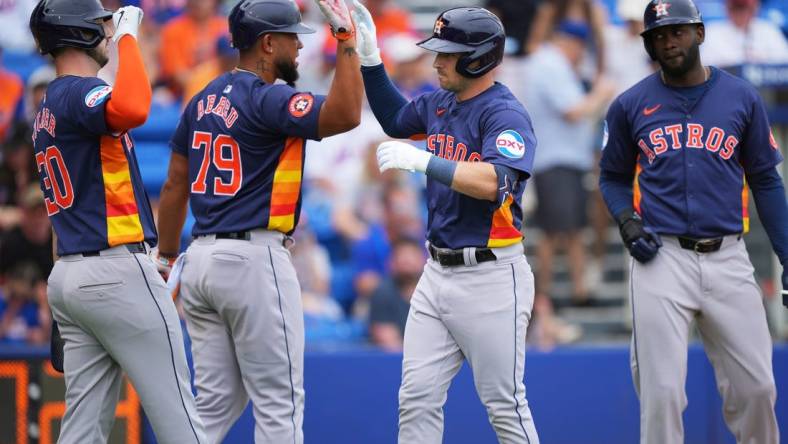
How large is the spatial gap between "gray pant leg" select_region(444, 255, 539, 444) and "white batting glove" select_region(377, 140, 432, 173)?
1.86 ft

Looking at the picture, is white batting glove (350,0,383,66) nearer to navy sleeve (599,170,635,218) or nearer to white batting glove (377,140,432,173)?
white batting glove (377,140,432,173)

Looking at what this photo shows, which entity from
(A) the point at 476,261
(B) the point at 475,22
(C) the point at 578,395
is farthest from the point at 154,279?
(C) the point at 578,395

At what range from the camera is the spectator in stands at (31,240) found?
824 cm

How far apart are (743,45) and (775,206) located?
4.57 m

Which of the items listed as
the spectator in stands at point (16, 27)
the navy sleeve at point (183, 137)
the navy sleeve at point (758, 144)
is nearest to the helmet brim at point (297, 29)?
the navy sleeve at point (183, 137)

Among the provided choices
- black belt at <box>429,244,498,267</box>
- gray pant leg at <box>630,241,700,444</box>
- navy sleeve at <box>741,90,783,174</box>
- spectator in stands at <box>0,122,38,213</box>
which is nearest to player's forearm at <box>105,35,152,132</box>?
black belt at <box>429,244,498,267</box>

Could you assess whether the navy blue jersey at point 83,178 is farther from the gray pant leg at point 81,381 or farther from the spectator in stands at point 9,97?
the spectator in stands at point 9,97

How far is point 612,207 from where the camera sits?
536 cm

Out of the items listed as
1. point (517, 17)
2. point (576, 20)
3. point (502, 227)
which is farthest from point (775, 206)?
point (517, 17)

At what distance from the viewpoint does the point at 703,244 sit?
506cm

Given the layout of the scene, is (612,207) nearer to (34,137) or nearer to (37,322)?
(34,137)

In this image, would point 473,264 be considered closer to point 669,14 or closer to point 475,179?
point 475,179

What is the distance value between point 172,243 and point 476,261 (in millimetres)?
1590

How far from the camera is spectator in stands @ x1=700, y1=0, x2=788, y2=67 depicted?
9.31 m
